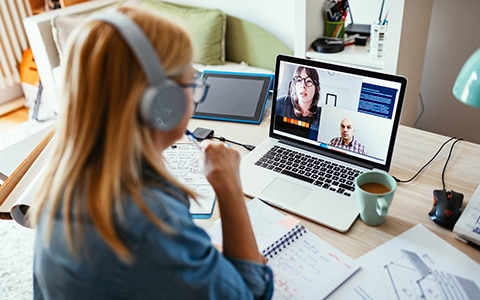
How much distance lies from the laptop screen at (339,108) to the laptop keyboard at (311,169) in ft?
0.12

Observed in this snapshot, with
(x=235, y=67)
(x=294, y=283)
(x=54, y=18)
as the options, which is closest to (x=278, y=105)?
(x=294, y=283)

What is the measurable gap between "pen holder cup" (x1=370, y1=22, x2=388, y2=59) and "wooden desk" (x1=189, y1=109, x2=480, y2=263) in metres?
0.46

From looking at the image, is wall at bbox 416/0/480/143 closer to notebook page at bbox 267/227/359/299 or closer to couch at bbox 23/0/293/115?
couch at bbox 23/0/293/115

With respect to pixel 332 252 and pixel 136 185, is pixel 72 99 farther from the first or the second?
pixel 332 252

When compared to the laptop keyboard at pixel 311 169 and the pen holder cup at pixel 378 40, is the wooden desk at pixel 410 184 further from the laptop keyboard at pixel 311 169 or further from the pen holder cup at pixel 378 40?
the pen holder cup at pixel 378 40

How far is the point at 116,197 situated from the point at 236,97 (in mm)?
949

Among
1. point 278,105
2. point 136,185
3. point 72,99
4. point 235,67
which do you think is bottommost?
point 235,67

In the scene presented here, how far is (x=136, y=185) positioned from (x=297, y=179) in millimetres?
587

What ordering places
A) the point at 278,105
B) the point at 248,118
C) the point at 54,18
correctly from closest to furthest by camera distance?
the point at 278,105
the point at 248,118
the point at 54,18

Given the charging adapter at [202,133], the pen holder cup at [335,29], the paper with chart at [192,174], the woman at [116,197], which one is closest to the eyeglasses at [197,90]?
the woman at [116,197]

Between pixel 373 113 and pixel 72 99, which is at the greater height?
pixel 72 99

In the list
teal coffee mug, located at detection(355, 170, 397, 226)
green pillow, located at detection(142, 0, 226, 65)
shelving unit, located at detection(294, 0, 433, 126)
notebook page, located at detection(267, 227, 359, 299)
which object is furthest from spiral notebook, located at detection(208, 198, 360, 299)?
green pillow, located at detection(142, 0, 226, 65)

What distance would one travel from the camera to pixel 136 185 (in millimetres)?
590

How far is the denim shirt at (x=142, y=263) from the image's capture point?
1.85 ft
